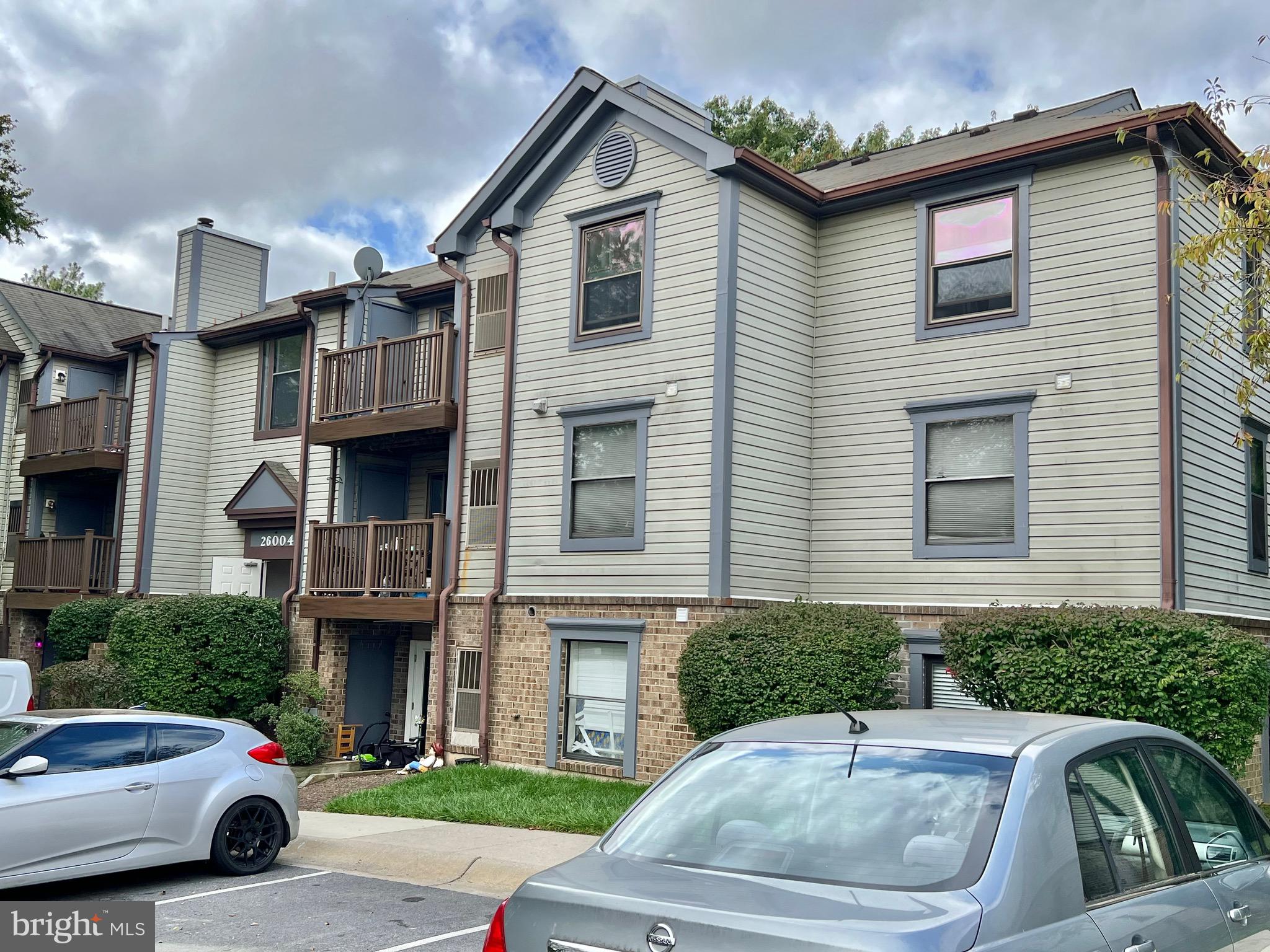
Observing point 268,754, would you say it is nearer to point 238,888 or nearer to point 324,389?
point 238,888

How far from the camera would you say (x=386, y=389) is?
1898 centimetres

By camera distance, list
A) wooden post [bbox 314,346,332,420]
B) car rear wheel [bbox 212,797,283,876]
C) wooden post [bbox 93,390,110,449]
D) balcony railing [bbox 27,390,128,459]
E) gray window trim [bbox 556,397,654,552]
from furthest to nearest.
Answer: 1. balcony railing [bbox 27,390,128,459]
2. wooden post [bbox 93,390,110,449]
3. wooden post [bbox 314,346,332,420]
4. gray window trim [bbox 556,397,654,552]
5. car rear wheel [bbox 212,797,283,876]

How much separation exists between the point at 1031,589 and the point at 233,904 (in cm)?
915

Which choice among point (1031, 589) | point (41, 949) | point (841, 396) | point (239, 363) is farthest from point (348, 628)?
point (41, 949)

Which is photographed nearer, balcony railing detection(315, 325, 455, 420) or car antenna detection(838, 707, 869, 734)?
car antenna detection(838, 707, 869, 734)

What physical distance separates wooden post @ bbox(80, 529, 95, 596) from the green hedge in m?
5.14

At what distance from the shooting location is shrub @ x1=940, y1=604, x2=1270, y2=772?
11.2 m

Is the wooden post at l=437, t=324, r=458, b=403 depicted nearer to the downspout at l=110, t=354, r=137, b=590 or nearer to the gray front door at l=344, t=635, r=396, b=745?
the gray front door at l=344, t=635, r=396, b=745

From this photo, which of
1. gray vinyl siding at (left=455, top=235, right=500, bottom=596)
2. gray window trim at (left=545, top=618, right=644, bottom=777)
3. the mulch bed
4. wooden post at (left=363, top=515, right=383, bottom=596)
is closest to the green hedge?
wooden post at (left=363, top=515, right=383, bottom=596)

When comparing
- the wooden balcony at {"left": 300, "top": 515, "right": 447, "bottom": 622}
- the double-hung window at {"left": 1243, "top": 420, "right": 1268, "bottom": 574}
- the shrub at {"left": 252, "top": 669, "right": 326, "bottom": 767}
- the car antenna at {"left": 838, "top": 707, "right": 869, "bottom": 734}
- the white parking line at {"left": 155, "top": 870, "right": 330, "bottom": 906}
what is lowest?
the white parking line at {"left": 155, "top": 870, "right": 330, "bottom": 906}

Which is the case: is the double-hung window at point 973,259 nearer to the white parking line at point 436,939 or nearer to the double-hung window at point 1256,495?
the double-hung window at point 1256,495

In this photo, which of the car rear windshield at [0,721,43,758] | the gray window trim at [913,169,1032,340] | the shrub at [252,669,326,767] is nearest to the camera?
the car rear windshield at [0,721,43,758]

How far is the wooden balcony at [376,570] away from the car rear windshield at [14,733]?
793cm

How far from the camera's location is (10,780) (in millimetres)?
8914
